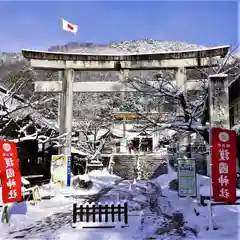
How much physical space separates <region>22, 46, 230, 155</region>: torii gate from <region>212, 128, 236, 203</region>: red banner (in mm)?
10835

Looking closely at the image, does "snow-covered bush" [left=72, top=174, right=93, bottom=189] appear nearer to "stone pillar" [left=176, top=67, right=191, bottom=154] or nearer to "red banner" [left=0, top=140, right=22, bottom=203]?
"stone pillar" [left=176, top=67, right=191, bottom=154]

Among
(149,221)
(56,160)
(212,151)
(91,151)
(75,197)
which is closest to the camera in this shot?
(212,151)

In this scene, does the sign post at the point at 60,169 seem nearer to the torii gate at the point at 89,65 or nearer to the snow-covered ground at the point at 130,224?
the torii gate at the point at 89,65

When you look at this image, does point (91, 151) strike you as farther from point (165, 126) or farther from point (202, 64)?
point (165, 126)

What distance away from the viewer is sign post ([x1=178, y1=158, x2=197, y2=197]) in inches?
464

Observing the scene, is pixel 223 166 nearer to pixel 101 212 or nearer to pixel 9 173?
pixel 101 212

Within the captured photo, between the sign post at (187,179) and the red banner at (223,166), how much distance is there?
3.96 m

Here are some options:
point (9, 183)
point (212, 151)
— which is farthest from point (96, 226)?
point (212, 151)

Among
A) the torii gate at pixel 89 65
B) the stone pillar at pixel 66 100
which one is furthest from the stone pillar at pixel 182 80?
the stone pillar at pixel 66 100

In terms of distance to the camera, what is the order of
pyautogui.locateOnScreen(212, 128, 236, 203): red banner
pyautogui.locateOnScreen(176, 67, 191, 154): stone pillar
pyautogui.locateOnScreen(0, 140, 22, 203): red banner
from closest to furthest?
pyautogui.locateOnScreen(212, 128, 236, 203): red banner < pyautogui.locateOnScreen(0, 140, 22, 203): red banner < pyautogui.locateOnScreen(176, 67, 191, 154): stone pillar

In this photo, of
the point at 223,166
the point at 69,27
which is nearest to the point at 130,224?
the point at 223,166

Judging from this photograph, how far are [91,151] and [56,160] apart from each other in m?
11.3

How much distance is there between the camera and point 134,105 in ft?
151

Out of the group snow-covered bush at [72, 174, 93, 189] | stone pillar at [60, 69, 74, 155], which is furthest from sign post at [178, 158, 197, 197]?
stone pillar at [60, 69, 74, 155]
